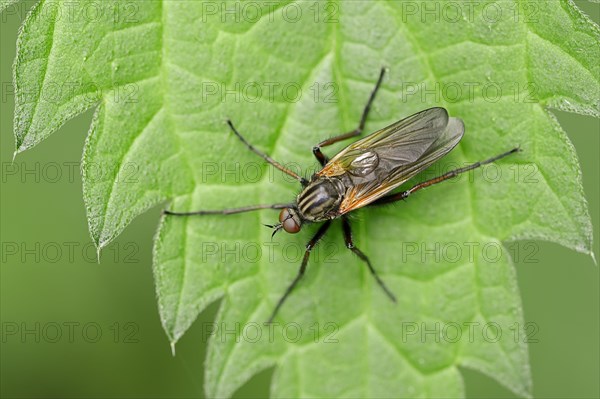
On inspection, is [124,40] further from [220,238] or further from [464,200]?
[464,200]

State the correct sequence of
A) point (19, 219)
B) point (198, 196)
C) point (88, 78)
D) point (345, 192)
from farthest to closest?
point (19, 219) < point (345, 192) < point (198, 196) < point (88, 78)

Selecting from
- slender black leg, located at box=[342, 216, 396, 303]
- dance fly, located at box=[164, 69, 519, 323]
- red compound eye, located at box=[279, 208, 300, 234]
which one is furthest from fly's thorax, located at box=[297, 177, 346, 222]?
slender black leg, located at box=[342, 216, 396, 303]

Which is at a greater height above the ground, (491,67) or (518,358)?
(491,67)

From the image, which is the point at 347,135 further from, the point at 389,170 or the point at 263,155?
the point at 263,155

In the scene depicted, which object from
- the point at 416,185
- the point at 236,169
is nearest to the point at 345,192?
the point at 416,185

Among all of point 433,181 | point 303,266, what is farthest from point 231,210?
point 433,181

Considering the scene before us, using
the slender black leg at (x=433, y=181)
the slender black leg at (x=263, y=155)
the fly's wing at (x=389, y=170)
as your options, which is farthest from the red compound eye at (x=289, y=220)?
the slender black leg at (x=433, y=181)
